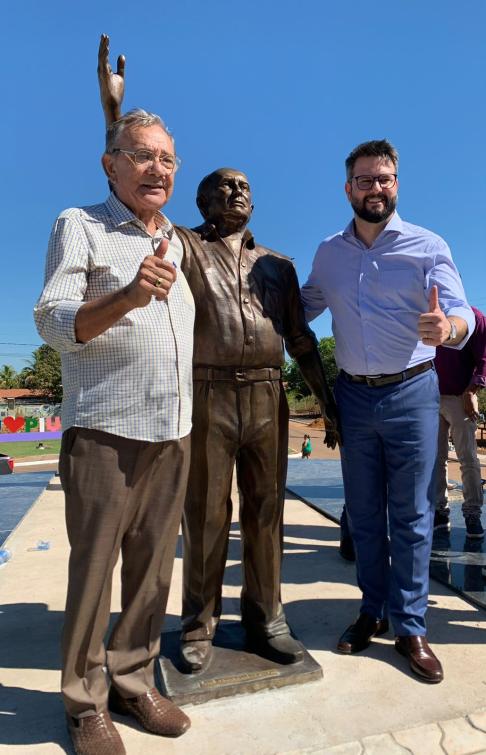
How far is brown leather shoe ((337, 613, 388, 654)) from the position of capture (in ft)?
8.91

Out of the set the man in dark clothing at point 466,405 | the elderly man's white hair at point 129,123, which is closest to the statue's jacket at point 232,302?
the elderly man's white hair at point 129,123

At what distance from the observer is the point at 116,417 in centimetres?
193

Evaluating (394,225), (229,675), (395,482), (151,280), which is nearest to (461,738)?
(229,675)

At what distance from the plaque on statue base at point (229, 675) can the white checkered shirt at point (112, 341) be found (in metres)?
1.10

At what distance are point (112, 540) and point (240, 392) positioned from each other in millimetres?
830

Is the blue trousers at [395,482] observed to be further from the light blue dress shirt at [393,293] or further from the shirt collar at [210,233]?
the shirt collar at [210,233]

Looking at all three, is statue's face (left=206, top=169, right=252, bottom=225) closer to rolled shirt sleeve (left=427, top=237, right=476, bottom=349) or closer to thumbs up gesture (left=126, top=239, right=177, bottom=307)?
thumbs up gesture (left=126, top=239, right=177, bottom=307)

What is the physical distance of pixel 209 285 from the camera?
241 cm

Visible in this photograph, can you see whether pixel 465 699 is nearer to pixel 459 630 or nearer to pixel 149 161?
pixel 459 630

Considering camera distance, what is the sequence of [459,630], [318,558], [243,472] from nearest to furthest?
[243,472] → [459,630] → [318,558]

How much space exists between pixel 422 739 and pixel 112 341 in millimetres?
1848

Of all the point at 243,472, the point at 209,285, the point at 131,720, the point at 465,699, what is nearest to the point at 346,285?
the point at 209,285

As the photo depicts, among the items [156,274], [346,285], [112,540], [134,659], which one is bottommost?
[134,659]

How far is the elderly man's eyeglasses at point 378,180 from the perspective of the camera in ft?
8.69
